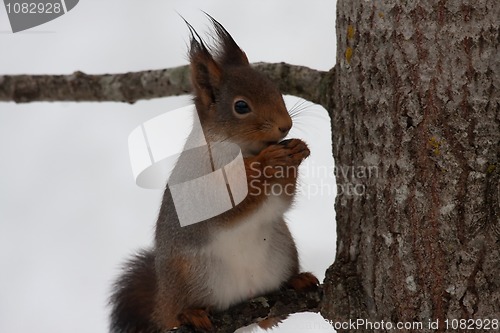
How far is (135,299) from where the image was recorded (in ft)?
5.69

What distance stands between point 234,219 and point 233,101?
0.83 feet

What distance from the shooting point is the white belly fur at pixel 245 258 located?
146 cm

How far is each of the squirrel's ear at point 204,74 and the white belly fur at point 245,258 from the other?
10.4 inches

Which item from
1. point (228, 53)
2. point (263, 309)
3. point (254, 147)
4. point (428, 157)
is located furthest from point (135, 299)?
point (428, 157)

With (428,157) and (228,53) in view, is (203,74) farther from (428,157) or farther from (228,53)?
(428,157)

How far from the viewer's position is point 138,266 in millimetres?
1788

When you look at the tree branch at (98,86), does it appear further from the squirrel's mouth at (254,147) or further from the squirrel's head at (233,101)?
the squirrel's mouth at (254,147)

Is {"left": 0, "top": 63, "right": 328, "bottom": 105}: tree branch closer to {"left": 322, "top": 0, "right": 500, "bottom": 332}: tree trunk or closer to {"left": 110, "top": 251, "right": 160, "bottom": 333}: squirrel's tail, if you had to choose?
{"left": 110, "top": 251, "right": 160, "bottom": 333}: squirrel's tail

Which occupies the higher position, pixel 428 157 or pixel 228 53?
pixel 228 53

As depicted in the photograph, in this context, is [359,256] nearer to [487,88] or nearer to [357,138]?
[357,138]

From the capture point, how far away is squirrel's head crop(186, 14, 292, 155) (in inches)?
57.2

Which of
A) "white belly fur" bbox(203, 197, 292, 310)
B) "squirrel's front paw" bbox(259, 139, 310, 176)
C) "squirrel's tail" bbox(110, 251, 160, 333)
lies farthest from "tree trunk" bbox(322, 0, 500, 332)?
"squirrel's tail" bbox(110, 251, 160, 333)

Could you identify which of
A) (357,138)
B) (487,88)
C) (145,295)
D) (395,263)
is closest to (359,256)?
(395,263)

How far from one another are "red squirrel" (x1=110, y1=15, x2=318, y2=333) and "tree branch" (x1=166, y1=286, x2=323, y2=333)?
0.07 ft
